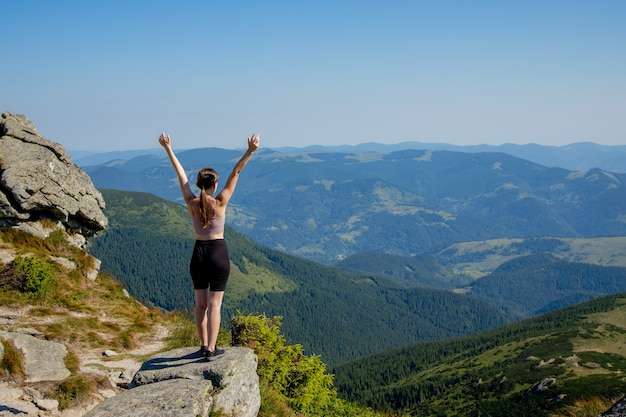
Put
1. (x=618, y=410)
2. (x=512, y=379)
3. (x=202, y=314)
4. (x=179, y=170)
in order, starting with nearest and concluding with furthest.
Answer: (x=618, y=410) → (x=179, y=170) → (x=202, y=314) → (x=512, y=379)

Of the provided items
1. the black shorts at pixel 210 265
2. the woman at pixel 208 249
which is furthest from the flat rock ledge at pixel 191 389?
the black shorts at pixel 210 265

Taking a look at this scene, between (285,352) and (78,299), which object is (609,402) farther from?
(78,299)

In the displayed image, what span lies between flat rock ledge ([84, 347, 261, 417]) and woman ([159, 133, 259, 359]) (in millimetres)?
758

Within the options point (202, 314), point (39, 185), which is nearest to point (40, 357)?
point (202, 314)

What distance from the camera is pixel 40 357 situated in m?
14.6

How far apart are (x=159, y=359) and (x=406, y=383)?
188 meters

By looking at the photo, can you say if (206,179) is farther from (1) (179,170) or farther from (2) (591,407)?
(2) (591,407)

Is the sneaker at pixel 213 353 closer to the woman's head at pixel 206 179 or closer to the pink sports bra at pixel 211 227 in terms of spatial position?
the pink sports bra at pixel 211 227

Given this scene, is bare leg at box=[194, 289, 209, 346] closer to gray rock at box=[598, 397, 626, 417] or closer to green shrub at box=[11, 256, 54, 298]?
gray rock at box=[598, 397, 626, 417]

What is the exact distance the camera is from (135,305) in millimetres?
23062

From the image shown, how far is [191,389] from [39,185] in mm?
19614

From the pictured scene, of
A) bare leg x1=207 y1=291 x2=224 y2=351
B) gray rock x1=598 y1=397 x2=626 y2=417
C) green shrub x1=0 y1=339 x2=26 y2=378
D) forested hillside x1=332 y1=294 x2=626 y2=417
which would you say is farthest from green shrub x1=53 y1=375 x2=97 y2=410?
forested hillside x1=332 y1=294 x2=626 y2=417

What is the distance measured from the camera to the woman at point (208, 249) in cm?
1190

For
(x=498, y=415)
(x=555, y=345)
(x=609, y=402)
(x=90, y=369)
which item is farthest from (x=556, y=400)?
(x=90, y=369)
